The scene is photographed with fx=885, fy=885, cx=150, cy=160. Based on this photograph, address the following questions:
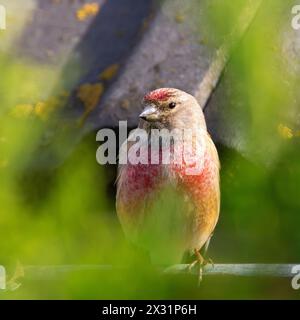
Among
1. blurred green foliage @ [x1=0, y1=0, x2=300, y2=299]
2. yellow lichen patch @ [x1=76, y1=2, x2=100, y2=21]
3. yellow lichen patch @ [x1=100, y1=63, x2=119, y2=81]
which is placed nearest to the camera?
blurred green foliage @ [x1=0, y1=0, x2=300, y2=299]

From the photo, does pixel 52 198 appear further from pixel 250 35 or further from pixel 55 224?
pixel 250 35

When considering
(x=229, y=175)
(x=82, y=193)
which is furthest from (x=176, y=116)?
(x=82, y=193)

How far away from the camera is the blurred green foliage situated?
2770 mm

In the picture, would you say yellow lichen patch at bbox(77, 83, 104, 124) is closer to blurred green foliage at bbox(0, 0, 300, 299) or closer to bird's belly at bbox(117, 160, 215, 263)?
blurred green foliage at bbox(0, 0, 300, 299)

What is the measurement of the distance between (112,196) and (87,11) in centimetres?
81

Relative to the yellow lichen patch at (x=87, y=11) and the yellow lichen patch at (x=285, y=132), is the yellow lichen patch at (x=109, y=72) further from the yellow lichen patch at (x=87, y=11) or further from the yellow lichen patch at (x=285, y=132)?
the yellow lichen patch at (x=285, y=132)

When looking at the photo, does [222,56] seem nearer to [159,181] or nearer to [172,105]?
[172,105]

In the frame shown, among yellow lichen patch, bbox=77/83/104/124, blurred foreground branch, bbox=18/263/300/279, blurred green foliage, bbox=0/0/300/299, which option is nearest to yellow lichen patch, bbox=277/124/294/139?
blurred green foliage, bbox=0/0/300/299

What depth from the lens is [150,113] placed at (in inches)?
117

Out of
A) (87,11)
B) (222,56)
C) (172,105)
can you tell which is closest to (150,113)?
(172,105)

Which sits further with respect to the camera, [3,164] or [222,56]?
[222,56]

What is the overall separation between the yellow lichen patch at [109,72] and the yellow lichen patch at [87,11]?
340 mm

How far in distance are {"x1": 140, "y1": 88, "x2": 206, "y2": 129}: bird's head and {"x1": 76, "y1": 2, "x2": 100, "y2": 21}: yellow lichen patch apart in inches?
29.6

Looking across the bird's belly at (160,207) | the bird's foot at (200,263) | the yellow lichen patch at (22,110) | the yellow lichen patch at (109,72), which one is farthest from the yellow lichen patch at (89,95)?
the bird's foot at (200,263)
